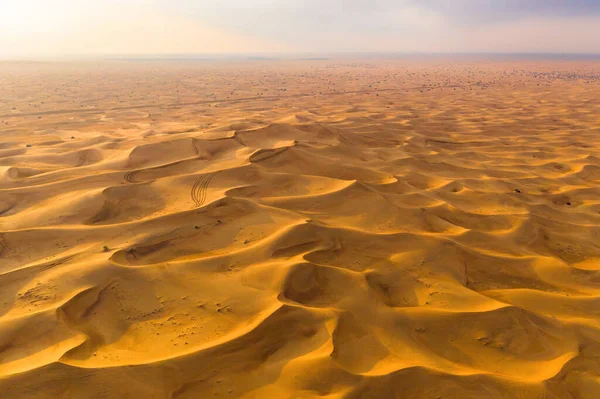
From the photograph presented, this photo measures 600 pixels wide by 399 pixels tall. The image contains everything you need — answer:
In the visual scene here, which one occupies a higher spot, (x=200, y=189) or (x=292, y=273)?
(x=200, y=189)

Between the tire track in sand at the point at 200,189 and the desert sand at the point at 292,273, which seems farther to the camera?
the tire track in sand at the point at 200,189

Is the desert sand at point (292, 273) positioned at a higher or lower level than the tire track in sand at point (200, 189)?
lower

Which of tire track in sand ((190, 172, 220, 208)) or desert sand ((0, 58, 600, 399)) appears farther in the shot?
tire track in sand ((190, 172, 220, 208))

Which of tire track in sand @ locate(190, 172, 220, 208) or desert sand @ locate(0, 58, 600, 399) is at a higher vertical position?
tire track in sand @ locate(190, 172, 220, 208)
